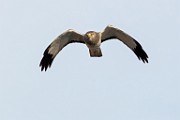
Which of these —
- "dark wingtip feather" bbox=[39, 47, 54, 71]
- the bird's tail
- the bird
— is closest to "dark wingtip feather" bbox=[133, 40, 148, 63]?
the bird

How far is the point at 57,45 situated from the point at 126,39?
289 centimetres

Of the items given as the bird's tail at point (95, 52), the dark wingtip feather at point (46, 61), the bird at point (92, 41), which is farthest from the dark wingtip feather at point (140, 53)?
the dark wingtip feather at point (46, 61)

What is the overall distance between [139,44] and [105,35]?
1.58 m

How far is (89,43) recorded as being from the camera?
21.0m

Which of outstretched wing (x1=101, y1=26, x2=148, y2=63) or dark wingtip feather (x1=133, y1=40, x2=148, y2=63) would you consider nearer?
outstretched wing (x1=101, y1=26, x2=148, y2=63)

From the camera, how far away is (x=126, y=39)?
73.1ft

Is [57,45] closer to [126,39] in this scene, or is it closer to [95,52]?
[95,52]

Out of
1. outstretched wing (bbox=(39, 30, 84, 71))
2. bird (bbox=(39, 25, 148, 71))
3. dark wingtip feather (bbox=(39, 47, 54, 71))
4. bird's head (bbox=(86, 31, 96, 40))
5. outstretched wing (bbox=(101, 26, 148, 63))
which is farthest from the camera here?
dark wingtip feather (bbox=(39, 47, 54, 71))

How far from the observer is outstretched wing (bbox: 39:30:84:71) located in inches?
872

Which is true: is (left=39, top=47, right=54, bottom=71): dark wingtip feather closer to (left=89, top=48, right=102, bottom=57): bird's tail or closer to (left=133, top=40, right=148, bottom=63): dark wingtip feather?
(left=89, top=48, right=102, bottom=57): bird's tail

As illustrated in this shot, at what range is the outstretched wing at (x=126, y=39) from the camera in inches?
857

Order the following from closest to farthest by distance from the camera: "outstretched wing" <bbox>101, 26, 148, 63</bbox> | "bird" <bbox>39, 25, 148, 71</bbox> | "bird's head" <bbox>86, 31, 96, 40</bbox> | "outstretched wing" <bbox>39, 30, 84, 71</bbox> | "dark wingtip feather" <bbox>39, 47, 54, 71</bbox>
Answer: "bird's head" <bbox>86, 31, 96, 40</bbox>, "bird" <bbox>39, 25, 148, 71</bbox>, "outstretched wing" <bbox>101, 26, 148, 63</bbox>, "outstretched wing" <bbox>39, 30, 84, 71</bbox>, "dark wingtip feather" <bbox>39, 47, 54, 71</bbox>

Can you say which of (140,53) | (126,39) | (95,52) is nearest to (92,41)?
(95,52)

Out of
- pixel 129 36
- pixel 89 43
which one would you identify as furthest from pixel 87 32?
pixel 129 36
